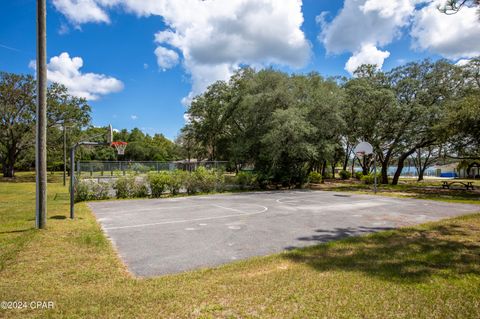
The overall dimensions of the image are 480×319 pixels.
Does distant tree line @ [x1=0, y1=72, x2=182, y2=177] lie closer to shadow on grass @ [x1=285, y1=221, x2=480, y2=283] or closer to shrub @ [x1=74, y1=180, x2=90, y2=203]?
shrub @ [x1=74, y1=180, x2=90, y2=203]

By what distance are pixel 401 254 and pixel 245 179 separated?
1466 cm

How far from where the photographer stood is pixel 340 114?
21.0 m

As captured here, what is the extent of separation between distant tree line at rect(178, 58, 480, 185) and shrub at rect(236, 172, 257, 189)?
0.89 metres

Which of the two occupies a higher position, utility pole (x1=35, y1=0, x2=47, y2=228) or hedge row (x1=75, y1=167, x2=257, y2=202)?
utility pole (x1=35, y1=0, x2=47, y2=228)

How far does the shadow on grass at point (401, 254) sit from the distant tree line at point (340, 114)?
12.1 m

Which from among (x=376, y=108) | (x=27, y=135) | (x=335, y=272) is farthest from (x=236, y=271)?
(x=27, y=135)

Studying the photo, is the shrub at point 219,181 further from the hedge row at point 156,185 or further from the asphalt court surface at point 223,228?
the asphalt court surface at point 223,228

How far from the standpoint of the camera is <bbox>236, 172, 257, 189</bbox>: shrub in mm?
19422

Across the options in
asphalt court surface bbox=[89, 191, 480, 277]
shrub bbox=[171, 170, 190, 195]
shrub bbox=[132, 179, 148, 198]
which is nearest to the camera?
asphalt court surface bbox=[89, 191, 480, 277]

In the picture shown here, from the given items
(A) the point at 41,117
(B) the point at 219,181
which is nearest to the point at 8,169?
(B) the point at 219,181

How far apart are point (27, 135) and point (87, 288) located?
3184cm

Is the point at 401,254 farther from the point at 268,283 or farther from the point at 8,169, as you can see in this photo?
the point at 8,169

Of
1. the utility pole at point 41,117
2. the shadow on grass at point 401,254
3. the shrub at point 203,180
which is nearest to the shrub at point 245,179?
the shrub at point 203,180

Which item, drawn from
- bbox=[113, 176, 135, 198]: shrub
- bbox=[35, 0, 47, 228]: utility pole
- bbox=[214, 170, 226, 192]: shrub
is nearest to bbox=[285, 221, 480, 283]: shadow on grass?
bbox=[35, 0, 47, 228]: utility pole
